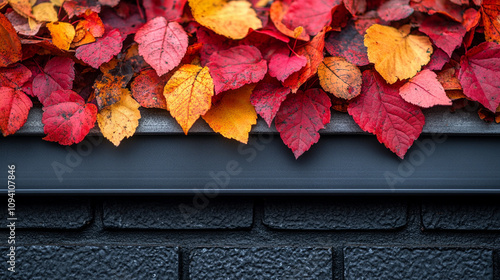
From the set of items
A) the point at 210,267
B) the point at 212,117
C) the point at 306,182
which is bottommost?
the point at 210,267

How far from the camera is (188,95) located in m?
0.55

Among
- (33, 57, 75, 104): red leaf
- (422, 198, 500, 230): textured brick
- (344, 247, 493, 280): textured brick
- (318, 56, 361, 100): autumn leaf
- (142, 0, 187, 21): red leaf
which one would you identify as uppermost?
(142, 0, 187, 21): red leaf

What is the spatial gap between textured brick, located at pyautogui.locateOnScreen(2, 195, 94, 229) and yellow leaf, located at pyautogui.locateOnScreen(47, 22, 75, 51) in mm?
259

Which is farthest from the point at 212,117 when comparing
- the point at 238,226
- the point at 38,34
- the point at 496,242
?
the point at 496,242

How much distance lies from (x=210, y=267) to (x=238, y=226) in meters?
0.09

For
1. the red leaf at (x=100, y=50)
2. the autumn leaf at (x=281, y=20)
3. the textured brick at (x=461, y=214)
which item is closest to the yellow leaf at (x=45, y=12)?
the red leaf at (x=100, y=50)

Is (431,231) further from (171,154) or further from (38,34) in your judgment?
(38,34)

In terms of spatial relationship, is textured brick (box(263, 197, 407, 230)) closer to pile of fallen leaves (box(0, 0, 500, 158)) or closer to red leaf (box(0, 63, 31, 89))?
pile of fallen leaves (box(0, 0, 500, 158))

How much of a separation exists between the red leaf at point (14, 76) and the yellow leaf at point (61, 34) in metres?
0.07

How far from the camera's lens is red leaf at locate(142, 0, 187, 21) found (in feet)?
2.12

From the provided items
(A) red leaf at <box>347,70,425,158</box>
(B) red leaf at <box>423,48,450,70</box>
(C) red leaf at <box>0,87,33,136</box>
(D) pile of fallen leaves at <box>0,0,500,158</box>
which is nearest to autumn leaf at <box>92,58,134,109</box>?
(D) pile of fallen leaves at <box>0,0,500,158</box>

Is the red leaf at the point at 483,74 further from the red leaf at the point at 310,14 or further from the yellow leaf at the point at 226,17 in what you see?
the yellow leaf at the point at 226,17

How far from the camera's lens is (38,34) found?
0.62m

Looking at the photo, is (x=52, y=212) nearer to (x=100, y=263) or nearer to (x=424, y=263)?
(x=100, y=263)
